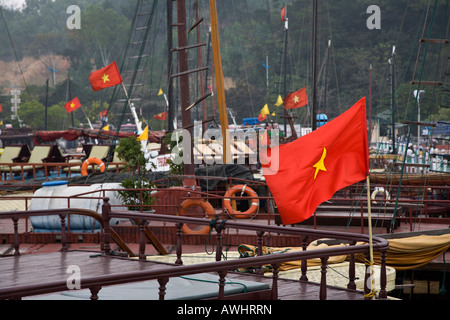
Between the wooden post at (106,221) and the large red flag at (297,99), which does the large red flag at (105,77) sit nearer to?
the wooden post at (106,221)

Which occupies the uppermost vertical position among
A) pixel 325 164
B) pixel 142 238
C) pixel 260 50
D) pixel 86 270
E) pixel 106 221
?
pixel 260 50

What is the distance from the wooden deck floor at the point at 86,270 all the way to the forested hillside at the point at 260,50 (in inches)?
2049

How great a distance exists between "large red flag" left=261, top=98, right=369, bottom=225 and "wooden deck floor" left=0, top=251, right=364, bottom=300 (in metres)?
1.00

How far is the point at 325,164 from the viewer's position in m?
6.61

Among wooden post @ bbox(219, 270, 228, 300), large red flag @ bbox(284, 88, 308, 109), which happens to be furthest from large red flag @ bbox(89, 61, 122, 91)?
large red flag @ bbox(284, 88, 308, 109)

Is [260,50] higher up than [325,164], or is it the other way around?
[260,50]

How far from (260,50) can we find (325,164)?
85508 mm

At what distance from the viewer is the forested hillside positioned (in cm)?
7369

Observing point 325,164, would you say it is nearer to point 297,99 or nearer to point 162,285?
point 162,285

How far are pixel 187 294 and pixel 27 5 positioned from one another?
120 metres

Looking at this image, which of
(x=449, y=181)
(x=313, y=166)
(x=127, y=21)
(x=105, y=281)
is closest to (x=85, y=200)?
(x=313, y=166)

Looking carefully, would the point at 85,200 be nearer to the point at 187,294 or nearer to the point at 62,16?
the point at 187,294

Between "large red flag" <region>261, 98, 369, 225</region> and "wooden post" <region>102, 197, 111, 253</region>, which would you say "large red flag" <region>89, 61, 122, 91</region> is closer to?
"wooden post" <region>102, 197, 111, 253</region>

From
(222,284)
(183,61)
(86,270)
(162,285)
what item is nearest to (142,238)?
(86,270)
